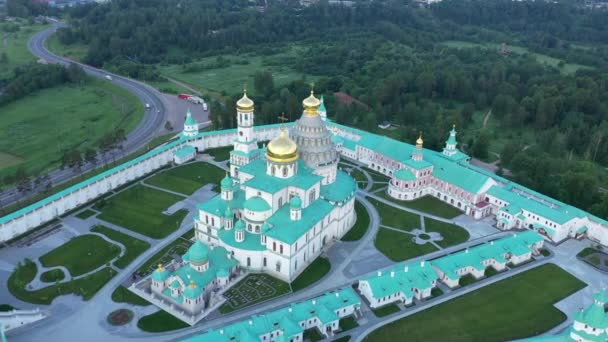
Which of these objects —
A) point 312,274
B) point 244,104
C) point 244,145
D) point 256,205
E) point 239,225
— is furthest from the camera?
point 244,145

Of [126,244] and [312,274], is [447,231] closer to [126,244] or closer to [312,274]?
[312,274]

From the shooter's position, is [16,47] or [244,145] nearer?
[244,145]

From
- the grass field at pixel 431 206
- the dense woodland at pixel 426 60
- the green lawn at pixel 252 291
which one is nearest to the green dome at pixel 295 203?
the green lawn at pixel 252 291

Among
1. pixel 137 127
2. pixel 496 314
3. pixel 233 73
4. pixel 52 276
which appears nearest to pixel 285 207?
pixel 496 314

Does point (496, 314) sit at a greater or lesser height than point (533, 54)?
lesser

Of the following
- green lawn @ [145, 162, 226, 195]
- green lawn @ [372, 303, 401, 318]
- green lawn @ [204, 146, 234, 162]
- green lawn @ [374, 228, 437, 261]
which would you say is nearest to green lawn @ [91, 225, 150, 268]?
green lawn @ [145, 162, 226, 195]

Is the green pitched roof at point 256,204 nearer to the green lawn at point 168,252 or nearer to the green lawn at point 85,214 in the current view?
the green lawn at point 168,252

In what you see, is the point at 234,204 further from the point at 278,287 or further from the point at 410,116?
the point at 410,116
